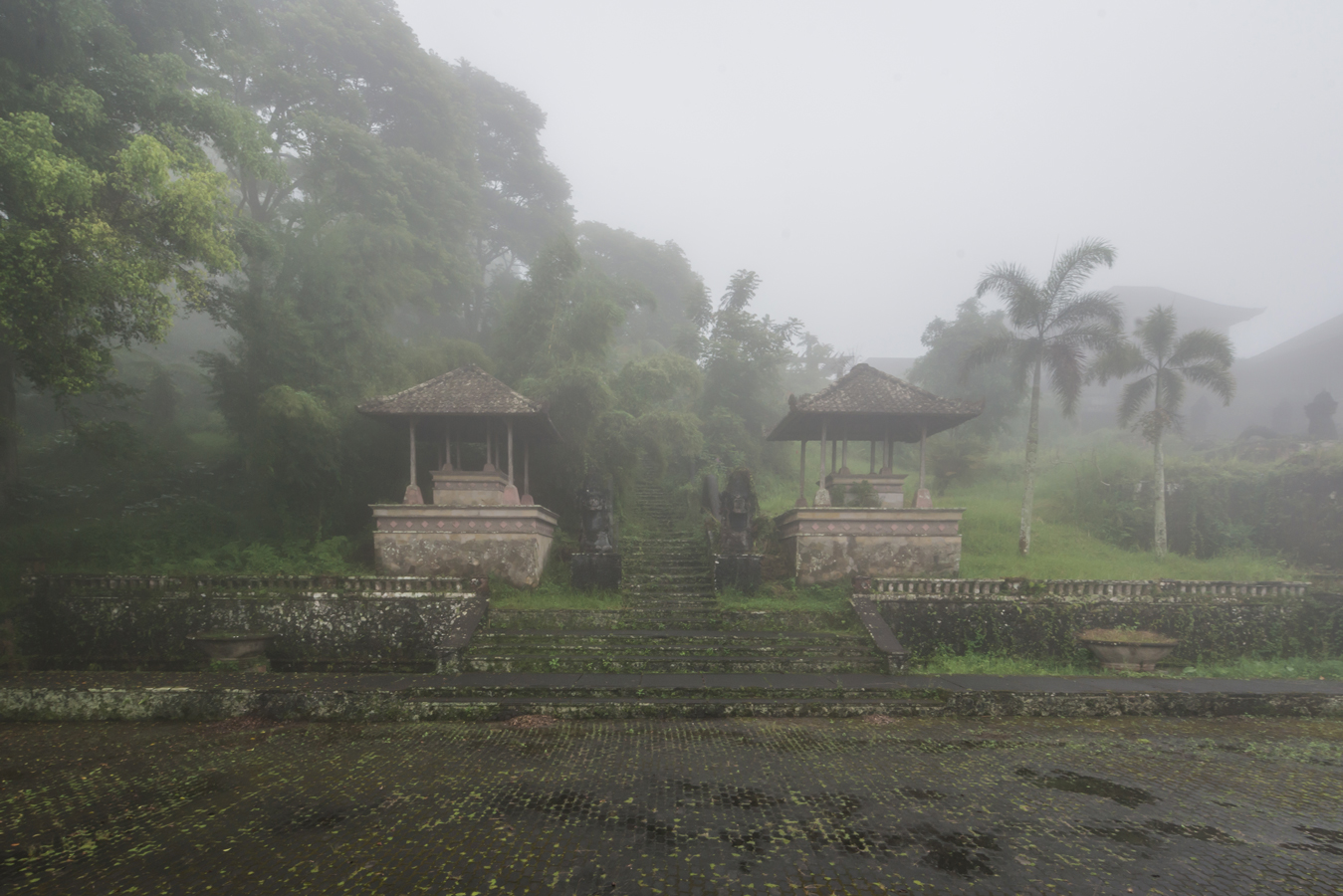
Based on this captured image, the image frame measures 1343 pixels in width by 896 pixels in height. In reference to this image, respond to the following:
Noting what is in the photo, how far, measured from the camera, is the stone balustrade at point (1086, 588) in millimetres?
10234

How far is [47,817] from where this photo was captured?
4.32 m

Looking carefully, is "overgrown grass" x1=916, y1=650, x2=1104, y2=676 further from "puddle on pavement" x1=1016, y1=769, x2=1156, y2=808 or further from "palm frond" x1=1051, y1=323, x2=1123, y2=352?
"palm frond" x1=1051, y1=323, x2=1123, y2=352

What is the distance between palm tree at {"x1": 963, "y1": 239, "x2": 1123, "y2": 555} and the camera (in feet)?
50.5

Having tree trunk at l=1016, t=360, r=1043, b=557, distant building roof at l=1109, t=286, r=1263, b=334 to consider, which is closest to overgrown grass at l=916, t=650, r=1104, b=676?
tree trunk at l=1016, t=360, r=1043, b=557

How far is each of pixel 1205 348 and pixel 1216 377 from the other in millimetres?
831

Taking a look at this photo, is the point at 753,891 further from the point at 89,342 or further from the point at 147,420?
the point at 147,420

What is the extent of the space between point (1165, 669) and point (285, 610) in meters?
13.1

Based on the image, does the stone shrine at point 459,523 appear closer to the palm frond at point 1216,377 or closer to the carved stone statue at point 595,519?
the carved stone statue at point 595,519

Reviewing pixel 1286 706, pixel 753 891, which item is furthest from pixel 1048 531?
pixel 753 891

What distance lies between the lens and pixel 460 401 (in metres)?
12.5

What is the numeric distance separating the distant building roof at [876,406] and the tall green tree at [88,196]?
1101 cm

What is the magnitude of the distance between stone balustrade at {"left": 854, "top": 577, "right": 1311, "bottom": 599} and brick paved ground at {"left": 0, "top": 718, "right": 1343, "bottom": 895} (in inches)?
141

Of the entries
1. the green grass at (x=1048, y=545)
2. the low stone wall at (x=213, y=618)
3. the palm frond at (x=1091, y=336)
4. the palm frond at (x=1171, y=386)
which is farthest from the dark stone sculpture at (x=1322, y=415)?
the low stone wall at (x=213, y=618)

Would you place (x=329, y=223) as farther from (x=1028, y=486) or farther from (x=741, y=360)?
(x=1028, y=486)
